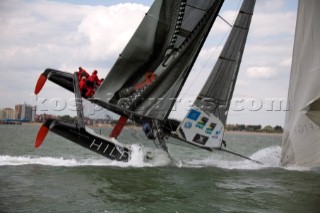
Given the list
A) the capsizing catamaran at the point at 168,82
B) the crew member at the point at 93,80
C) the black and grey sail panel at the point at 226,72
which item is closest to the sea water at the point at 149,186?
the capsizing catamaran at the point at 168,82

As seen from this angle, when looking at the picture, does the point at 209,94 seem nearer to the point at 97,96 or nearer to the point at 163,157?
the point at 163,157

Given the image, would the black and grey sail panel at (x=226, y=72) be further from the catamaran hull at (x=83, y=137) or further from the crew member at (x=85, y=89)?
the crew member at (x=85, y=89)

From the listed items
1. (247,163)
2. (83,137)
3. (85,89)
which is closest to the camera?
(83,137)

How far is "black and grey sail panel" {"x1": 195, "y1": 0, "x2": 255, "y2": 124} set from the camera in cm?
1401

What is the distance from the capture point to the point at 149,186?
10594 mm

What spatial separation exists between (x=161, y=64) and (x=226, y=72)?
6.49ft

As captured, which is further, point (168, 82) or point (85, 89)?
point (85, 89)

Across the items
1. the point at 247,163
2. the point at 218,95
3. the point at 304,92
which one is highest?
the point at 218,95

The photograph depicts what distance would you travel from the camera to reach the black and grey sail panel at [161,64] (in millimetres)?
13719

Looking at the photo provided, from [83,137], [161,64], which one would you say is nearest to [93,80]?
[83,137]

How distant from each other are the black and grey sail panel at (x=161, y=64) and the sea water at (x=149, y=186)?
100cm

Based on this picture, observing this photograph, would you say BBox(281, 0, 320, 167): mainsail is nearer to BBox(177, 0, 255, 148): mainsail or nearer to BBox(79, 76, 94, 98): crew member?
BBox(177, 0, 255, 148): mainsail

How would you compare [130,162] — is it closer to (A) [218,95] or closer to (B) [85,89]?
(B) [85,89]

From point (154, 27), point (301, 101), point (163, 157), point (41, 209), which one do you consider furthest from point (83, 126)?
point (301, 101)
